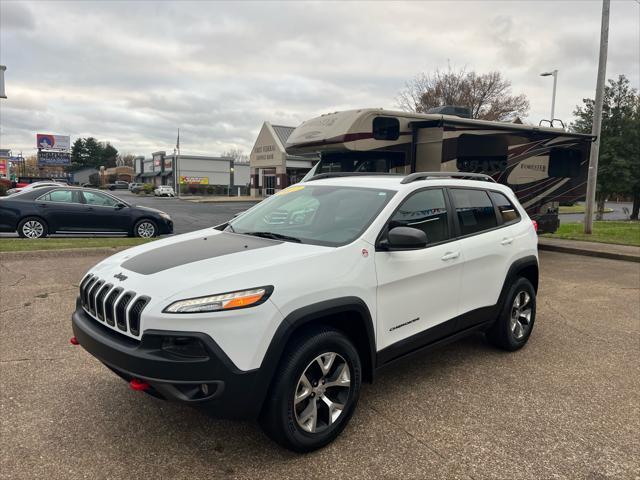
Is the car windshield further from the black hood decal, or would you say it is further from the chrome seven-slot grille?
the chrome seven-slot grille

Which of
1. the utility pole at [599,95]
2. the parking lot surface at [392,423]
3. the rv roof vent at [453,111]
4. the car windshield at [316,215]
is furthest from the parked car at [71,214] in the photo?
the utility pole at [599,95]

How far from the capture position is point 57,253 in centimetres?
860

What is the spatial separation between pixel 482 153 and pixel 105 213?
9.30 m

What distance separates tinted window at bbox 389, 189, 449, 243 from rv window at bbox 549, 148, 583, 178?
823 centimetres

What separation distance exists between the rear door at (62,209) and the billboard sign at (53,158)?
8998 cm

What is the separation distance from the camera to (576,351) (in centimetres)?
473

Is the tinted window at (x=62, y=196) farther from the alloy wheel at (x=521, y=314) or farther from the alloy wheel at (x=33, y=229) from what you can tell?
the alloy wheel at (x=521, y=314)

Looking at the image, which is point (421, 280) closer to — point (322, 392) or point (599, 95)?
point (322, 392)

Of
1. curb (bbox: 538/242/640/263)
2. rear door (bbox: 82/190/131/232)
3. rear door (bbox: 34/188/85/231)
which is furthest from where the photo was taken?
rear door (bbox: 82/190/131/232)

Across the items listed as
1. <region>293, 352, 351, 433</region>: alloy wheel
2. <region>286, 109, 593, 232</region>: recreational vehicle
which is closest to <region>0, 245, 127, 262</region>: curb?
<region>286, 109, 593, 232</region>: recreational vehicle

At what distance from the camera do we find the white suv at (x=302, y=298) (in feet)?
8.25

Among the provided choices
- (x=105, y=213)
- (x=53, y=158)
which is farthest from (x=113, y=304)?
(x=53, y=158)

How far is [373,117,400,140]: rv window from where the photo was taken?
312 inches

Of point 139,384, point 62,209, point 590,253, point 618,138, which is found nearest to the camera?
point 139,384
